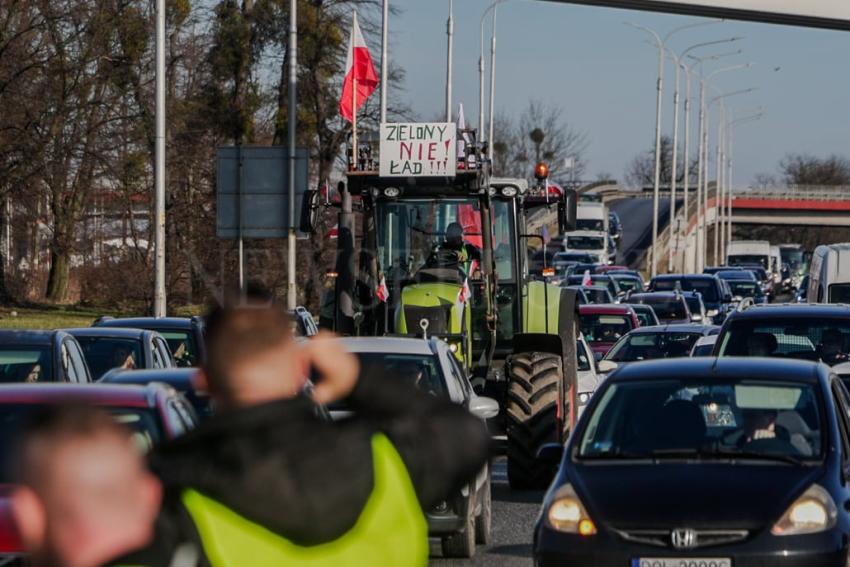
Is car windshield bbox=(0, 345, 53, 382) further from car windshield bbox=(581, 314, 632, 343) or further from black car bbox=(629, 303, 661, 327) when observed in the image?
black car bbox=(629, 303, 661, 327)

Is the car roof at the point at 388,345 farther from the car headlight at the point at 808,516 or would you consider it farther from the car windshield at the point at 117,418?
the car windshield at the point at 117,418

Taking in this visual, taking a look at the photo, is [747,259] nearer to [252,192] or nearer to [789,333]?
[252,192]

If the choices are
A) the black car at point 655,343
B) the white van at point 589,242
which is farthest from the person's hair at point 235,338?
the white van at point 589,242

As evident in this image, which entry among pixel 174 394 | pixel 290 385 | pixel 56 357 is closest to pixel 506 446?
pixel 56 357

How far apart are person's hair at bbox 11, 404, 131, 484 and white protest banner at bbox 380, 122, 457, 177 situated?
44.7ft

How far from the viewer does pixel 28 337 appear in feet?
47.1

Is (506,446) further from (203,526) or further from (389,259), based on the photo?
(203,526)

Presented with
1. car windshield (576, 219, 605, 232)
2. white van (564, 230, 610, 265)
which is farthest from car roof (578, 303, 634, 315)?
car windshield (576, 219, 605, 232)

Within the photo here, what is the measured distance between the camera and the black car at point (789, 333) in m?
15.6

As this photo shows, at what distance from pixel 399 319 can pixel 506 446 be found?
151cm

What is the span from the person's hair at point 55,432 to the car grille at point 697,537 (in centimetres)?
634

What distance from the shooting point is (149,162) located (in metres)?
44.3

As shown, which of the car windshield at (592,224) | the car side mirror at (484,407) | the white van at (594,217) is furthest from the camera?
the car windshield at (592,224)

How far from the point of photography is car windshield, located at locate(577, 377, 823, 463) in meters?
9.52
